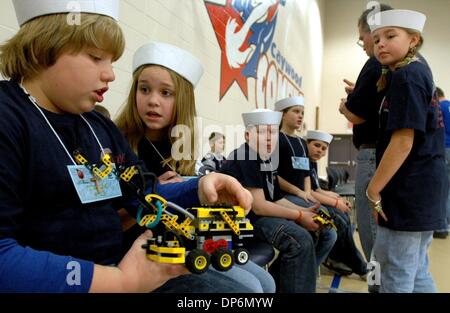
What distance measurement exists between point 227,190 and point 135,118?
684mm

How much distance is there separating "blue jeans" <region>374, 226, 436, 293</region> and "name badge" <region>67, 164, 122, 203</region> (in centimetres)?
122

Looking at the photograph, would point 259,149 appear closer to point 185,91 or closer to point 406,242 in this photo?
point 185,91

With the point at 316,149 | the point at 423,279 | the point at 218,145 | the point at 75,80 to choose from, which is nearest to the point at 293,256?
the point at 423,279

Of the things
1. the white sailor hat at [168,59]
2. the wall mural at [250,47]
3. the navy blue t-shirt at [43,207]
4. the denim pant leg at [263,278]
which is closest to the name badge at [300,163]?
the wall mural at [250,47]

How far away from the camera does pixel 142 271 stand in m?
0.62

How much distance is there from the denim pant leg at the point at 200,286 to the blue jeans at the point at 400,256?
93cm

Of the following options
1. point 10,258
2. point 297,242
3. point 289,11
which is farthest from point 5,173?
point 289,11

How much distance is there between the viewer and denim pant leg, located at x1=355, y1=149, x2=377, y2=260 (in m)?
1.95

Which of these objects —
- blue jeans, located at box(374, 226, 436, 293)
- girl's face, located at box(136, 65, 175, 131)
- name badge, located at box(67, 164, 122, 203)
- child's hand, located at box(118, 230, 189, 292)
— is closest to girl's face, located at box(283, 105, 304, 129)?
blue jeans, located at box(374, 226, 436, 293)

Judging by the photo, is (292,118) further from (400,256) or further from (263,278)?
(263,278)

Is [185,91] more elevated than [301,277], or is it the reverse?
[185,91]

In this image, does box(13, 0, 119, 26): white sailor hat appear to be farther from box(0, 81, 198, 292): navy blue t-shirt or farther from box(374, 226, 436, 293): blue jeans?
box(374, 226, 436, 293): blue jeans

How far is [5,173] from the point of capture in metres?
0.60

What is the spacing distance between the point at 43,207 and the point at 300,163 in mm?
2087
